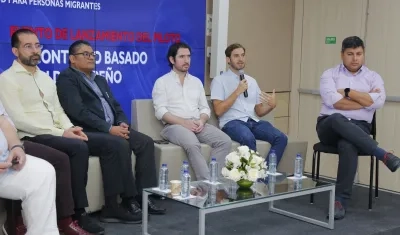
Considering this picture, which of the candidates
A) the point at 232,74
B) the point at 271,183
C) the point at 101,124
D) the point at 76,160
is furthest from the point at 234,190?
the point at 232,74

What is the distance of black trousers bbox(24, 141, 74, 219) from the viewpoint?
360 cm

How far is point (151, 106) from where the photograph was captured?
502 centimetres

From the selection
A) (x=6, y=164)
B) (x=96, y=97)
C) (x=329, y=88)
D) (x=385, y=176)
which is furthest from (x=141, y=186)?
(x=385, y=176)

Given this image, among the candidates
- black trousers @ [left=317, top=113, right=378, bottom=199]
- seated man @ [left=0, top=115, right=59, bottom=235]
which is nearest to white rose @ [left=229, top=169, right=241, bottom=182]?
seated man @ [left=0, top=115, right=59, bottom=235]

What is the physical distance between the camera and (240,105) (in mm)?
5324

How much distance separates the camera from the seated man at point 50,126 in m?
3.84

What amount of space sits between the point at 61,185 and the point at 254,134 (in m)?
2.18

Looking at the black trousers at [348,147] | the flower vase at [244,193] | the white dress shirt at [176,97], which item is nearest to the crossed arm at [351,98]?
the black trousers at [348,147]

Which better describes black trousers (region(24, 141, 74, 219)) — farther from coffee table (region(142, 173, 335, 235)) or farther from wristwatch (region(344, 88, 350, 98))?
wristwatch (region(344, 88, 350, 98))

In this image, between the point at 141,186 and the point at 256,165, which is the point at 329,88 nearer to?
the point at 256,165

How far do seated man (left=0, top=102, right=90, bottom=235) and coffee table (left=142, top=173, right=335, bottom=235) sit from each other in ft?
1.54

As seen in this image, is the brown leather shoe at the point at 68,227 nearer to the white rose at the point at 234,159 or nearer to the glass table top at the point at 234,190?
the glass table top at the point at 234,190

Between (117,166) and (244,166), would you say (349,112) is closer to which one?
(244,166)

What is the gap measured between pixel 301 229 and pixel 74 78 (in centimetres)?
200
